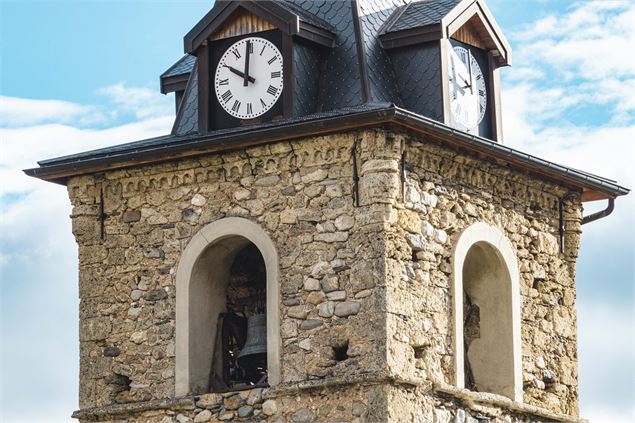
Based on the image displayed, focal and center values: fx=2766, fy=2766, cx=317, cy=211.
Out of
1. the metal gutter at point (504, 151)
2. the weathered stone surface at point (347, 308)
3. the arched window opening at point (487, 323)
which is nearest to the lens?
the weathered stone surface at point (347, 308)

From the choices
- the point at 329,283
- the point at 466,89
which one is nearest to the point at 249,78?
the point at 466,89

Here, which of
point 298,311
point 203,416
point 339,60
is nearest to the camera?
point 298,311

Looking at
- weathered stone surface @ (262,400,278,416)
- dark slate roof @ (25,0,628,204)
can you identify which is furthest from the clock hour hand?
weathered stone surface @ (262,400,278,416)

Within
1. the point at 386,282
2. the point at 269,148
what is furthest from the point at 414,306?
the point at 269,148

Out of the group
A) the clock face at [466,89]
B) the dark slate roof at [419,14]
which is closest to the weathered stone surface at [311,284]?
the clock face at [466,89]

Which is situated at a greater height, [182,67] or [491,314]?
[182,67]

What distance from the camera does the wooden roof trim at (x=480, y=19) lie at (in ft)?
110

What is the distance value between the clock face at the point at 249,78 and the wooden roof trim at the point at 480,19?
6.93ft

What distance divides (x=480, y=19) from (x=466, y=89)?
930 millimetres

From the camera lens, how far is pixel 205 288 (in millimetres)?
33469

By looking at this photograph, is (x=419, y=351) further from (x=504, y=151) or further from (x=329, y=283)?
(x=504, y=151)

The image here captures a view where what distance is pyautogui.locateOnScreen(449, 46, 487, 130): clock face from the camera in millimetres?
33594

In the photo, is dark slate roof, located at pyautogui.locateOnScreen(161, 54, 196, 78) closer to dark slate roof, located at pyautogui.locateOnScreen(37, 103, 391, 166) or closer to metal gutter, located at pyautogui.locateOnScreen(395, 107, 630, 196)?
dark slate roof, located at pyautogui.locateOnScreen(37, 103, 391, 166)

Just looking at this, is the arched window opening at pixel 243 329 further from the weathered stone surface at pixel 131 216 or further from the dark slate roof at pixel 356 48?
the dark slate roof at pixel 356 48
